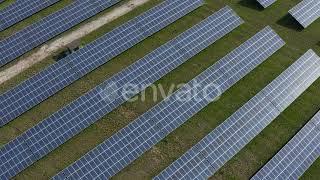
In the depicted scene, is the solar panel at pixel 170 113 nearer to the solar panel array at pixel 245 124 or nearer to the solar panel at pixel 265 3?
the solar panel array at pixel 245 124

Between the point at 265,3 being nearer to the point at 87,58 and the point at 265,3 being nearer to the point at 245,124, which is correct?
the point at 245,124

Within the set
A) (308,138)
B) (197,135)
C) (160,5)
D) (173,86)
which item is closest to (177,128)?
(197,135)

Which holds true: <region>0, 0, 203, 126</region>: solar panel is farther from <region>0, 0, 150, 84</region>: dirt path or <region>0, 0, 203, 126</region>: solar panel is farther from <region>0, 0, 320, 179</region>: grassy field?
<region>0, 0, 150, 84</region>: dirt path

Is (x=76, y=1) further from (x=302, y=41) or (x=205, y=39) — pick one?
(x=302, y=41)

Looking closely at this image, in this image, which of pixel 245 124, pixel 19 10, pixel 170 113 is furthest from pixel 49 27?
pixel 245 124

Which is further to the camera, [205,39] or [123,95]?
[205,39]

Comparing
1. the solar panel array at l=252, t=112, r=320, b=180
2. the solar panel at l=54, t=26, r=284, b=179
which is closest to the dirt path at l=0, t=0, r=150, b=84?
the solar panel at l=54, t=26, r=284, b=179
